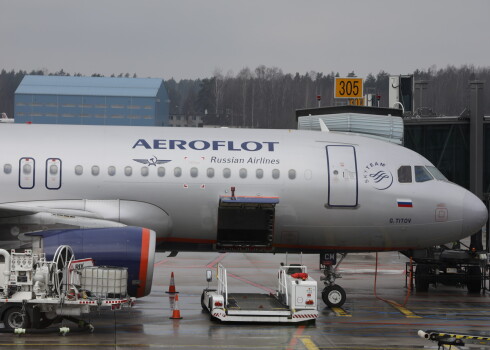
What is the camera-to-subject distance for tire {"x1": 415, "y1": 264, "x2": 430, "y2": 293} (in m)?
29.7

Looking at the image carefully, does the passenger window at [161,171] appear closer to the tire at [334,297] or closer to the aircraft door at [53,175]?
the aircraft door at [53,175]

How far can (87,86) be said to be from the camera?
102938mm

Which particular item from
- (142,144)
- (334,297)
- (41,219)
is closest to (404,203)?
(334,297)

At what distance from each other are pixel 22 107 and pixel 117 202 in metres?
77.2

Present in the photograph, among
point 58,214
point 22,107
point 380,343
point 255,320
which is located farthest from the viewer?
point 22,107

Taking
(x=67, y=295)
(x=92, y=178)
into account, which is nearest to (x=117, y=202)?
(x=92, y=178)

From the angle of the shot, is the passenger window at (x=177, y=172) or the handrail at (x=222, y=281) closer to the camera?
the handrail at (x=222, y=281)

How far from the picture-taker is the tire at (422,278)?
97.3 feet

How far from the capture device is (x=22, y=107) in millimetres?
97688

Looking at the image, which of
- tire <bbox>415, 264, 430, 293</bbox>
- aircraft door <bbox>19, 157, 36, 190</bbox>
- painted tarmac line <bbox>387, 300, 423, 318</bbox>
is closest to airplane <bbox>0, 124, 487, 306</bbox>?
aircraft door <bbox>19, 157, 36, 190</bbox>

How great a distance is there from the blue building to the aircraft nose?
7416cm

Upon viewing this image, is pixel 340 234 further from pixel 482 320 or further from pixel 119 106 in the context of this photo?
pixel 119 106

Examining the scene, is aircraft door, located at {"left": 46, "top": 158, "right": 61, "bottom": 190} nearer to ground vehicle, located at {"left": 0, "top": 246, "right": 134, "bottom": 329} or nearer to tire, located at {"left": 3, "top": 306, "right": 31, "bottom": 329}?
ground vehicle, located at {"left": 0, "top": 246, "right": 134, "bottom": 329}

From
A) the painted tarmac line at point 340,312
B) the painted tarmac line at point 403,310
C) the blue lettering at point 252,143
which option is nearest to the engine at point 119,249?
the blue lettering at point 252,143
